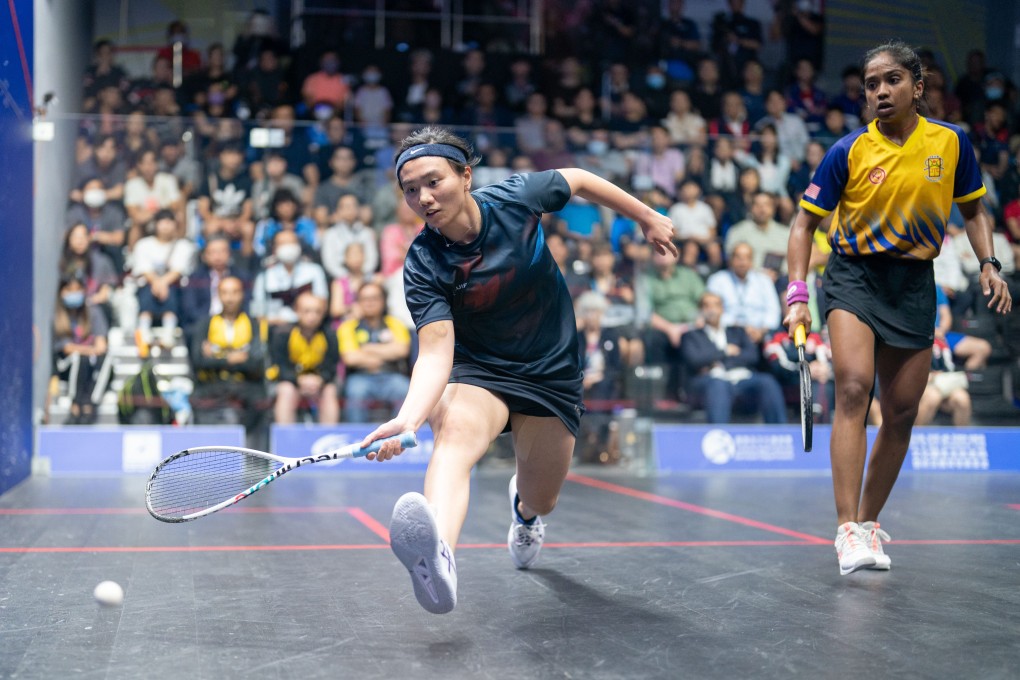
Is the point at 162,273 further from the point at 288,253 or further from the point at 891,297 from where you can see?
the point at 891,297

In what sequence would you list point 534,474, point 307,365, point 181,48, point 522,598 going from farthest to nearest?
point 181,48, point 307,365, point 534,474, point 522,598

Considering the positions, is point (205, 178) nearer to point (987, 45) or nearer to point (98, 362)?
point (98, 362)

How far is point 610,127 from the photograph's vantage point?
28.9 ft

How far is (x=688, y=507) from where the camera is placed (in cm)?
509

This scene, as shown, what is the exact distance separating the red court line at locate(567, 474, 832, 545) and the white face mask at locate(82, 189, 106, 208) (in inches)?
124

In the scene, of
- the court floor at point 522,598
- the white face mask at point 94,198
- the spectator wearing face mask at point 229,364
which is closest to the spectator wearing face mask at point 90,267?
the white face mask at point 94,198

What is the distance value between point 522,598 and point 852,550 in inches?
36.6

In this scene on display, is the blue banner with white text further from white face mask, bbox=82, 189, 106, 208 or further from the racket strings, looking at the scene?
the racket strings

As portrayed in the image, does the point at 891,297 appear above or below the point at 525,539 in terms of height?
above

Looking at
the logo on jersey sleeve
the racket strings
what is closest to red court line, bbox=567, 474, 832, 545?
the logo on jersey sleeve

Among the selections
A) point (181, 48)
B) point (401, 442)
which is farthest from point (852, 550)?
point (181, 48)

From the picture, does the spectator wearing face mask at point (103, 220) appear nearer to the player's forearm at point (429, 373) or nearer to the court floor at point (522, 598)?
the court floor at point (522, 598)

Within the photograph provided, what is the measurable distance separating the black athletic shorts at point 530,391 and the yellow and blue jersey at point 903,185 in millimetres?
1024

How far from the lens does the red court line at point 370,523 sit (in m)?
4.14
